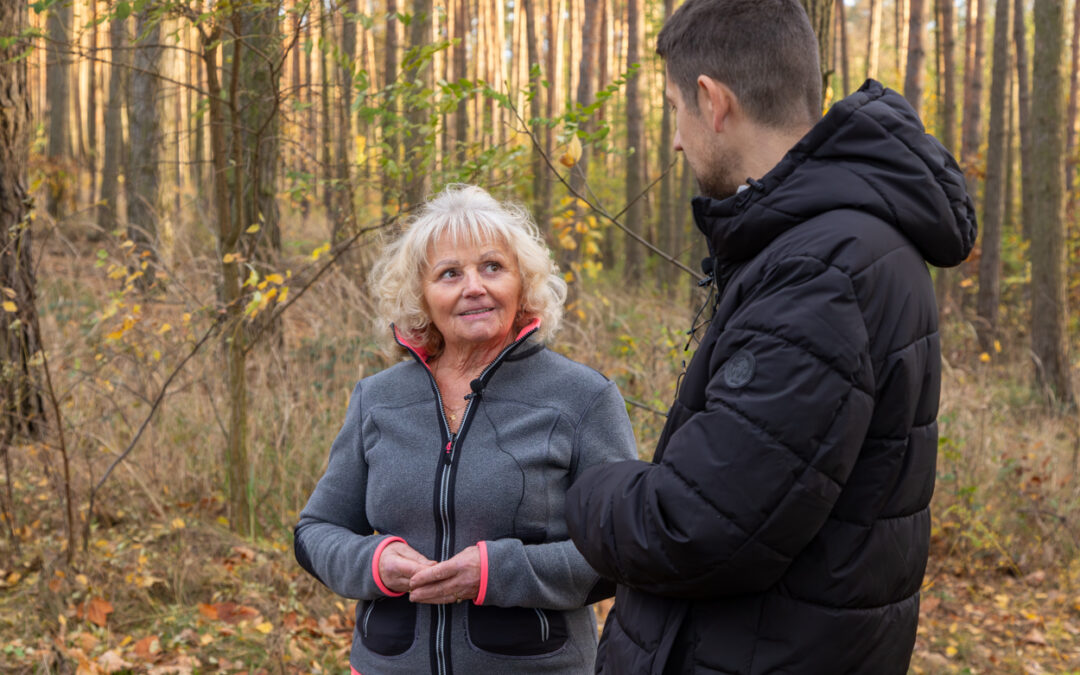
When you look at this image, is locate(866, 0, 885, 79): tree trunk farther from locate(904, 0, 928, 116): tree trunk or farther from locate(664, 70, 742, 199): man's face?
locate(664, 70, 742, 199): man's face

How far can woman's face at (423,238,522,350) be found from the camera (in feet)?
7.70

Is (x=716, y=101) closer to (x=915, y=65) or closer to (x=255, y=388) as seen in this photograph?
(x=255, y=388)

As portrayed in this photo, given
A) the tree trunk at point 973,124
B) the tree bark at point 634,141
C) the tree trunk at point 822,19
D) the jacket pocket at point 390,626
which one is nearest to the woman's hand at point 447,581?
the jacket pocket at point 390,626

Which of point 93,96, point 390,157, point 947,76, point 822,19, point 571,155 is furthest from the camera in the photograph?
point 93,96

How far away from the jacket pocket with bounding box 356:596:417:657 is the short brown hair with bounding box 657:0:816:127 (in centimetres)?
136

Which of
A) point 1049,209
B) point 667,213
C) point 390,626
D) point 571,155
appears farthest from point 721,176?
point 667,213

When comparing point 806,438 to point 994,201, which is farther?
point 994,201

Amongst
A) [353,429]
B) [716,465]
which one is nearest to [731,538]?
[716,465]

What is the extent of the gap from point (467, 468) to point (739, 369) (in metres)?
0.98

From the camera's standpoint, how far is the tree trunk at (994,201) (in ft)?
40.7

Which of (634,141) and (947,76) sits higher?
(947,76)

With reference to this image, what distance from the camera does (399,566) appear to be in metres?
2.07

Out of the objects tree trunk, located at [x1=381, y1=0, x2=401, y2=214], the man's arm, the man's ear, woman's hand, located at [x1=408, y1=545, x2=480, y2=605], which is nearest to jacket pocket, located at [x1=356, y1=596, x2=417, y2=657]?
woman's hand, located at [x1=408, y1=545, x2=480, y2=605]

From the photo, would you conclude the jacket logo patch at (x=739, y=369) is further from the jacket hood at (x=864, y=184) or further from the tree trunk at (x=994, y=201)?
the tree trunk at (x=994, y=201)
